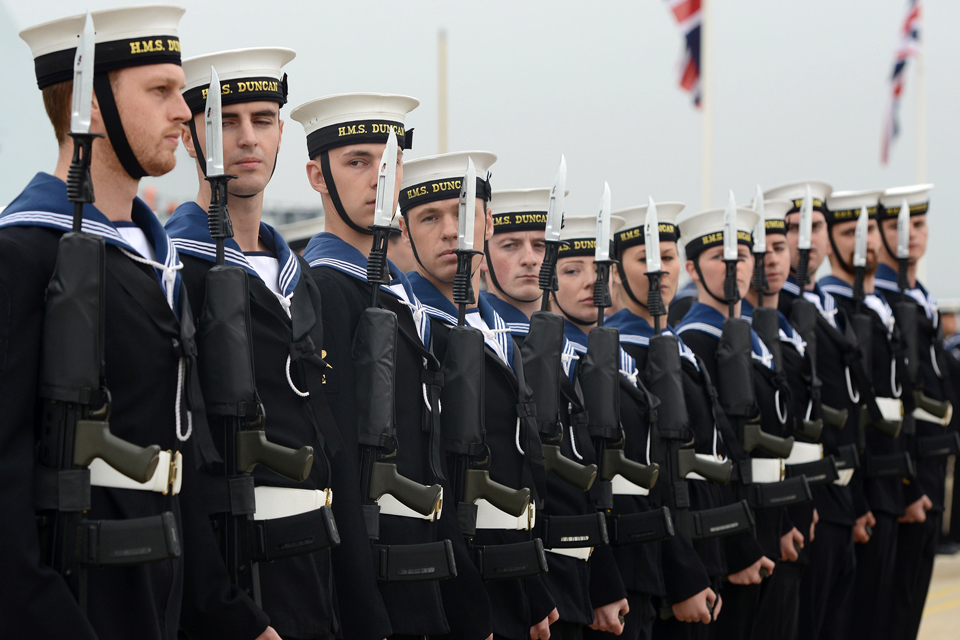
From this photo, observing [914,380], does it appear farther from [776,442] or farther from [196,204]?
[196,204]

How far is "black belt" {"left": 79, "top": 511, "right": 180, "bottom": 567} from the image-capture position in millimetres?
2189

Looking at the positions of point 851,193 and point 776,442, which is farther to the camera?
point 851,193

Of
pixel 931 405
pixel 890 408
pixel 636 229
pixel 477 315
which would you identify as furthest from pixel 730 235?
pixel 931 405

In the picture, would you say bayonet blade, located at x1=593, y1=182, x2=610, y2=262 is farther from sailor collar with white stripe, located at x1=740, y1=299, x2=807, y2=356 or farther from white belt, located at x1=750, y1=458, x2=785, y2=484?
sailor collar with white stripe, located at x1=740, y1=299, x2=807, y2=356

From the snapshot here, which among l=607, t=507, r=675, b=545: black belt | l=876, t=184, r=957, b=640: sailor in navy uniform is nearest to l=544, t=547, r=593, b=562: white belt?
l=607, t=507, r=675, b=545: black belt

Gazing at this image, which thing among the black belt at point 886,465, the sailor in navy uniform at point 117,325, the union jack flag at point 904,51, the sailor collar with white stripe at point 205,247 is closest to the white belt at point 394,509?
the sailor collar with white stripe at point 205,247

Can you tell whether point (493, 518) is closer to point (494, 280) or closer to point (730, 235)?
point (494, 280)

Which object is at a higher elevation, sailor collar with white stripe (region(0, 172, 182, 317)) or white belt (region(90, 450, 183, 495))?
sailor collar with white stripe (region(0, 172, 182, 317))

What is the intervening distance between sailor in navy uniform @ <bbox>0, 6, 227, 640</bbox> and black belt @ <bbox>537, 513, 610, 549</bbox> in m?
1.80

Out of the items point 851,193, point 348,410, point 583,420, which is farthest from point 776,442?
point 348,410

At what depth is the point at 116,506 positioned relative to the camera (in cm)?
230

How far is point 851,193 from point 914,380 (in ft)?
3.92

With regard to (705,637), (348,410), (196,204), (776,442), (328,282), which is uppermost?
(196,204)

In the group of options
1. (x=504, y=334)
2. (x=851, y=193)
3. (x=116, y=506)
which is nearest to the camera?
(x=116, y=506)
